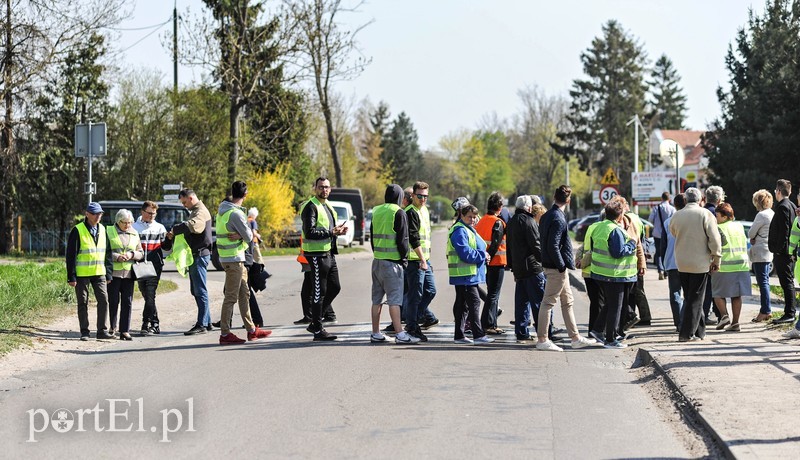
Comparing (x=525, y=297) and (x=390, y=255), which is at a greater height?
(x=390, y=255)

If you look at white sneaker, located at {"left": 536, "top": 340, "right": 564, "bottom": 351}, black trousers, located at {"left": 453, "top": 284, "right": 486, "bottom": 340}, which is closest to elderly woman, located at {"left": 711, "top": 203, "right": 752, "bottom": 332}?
white sneaker, located at {"left": 536, "top": 340, "right": 564, "bottom": 351}

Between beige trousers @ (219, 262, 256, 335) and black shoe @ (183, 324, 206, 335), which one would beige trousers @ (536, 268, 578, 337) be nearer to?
beige trousers @ (219, 262, 256, 335)

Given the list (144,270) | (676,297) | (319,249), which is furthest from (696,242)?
(144,270)

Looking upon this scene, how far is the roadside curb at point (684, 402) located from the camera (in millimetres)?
6871

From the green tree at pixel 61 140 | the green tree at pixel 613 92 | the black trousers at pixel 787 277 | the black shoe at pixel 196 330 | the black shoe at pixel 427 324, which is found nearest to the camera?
the black shoe at pixel 196 330

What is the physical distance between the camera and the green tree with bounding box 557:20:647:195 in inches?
3162

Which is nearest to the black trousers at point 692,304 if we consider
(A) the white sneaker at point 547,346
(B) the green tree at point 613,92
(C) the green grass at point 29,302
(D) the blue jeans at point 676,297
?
(D) the blue jeans at point 676,297

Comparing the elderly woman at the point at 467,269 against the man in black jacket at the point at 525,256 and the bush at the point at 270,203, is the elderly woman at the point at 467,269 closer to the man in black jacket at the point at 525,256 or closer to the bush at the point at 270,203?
the man in black jacket at the point at 525,256

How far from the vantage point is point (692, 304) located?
12.2m

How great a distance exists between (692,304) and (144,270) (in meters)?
6.86

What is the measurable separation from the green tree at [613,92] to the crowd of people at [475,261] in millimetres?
67422

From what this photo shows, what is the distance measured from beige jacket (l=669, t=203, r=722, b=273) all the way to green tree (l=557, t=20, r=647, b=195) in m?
68.6

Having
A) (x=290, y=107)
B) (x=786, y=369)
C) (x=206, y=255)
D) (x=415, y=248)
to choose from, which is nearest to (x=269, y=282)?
(x=206, y=255)

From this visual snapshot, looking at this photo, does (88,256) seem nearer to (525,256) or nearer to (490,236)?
(490,236)
